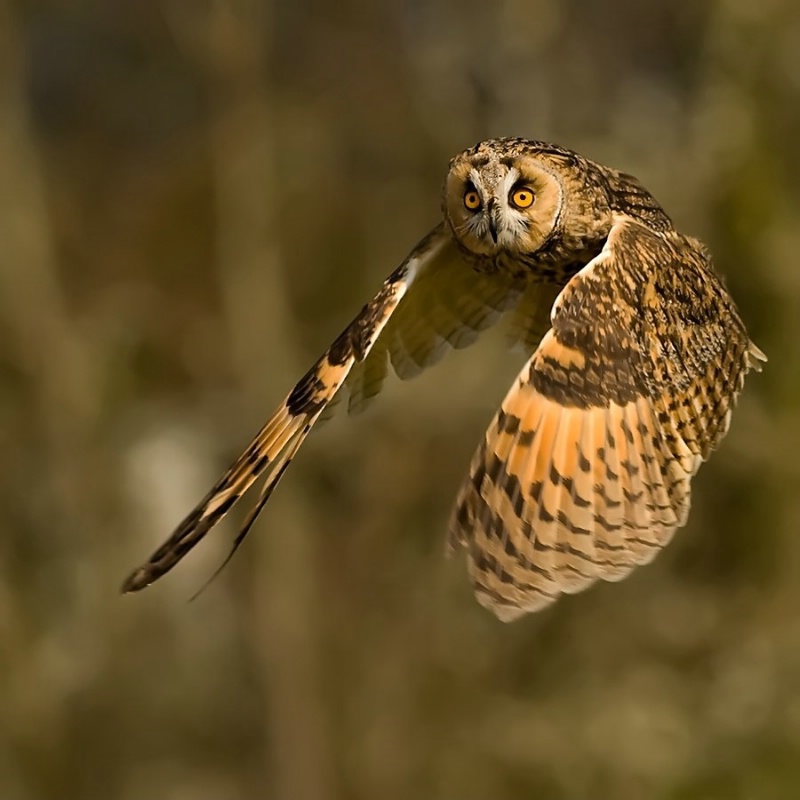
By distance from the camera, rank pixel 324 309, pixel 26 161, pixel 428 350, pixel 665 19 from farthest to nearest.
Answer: pixel 324 309, pixel 665 19, pixel 26 161, pixel 428 350

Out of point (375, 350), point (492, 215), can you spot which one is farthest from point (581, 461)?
point (375, 350)

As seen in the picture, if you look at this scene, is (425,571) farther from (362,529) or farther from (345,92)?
(345,92)

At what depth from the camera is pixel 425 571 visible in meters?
5.30

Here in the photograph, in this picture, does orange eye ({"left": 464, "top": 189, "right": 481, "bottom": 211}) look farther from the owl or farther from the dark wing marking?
the dark wing marking

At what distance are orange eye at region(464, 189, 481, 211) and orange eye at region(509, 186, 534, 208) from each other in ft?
0.17

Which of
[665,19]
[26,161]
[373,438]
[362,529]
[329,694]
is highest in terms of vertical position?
[665,19]

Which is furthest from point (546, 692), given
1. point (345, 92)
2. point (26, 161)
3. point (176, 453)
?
point (26, 161)

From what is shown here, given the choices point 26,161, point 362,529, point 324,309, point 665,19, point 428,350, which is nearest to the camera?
point 428,350

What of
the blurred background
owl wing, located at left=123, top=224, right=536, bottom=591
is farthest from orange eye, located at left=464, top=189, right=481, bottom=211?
the blurred background

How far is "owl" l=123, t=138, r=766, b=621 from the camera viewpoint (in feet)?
4.97

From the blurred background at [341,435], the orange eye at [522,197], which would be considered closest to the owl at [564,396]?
the orange eye at [522,197]

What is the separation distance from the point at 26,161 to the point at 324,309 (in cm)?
176

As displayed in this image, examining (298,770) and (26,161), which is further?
(298,770)

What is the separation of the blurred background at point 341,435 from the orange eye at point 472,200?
257 cm
